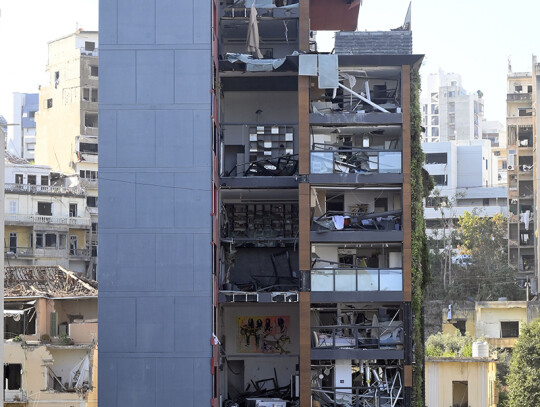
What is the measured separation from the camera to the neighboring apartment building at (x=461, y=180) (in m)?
110

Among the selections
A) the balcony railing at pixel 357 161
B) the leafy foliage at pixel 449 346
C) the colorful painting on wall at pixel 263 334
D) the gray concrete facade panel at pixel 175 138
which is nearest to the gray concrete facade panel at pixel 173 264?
the gray concrete facade panel at pixel 175 138

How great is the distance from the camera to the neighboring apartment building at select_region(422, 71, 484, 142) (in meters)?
147

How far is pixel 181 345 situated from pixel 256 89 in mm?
12243

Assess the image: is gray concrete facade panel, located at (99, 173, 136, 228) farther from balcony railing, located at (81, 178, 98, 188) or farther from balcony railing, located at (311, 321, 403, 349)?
balcony railing, located at (81, 178, 98, 188)

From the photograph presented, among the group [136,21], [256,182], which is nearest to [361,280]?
[256,182]

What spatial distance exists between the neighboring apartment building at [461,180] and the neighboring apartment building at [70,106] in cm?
3249

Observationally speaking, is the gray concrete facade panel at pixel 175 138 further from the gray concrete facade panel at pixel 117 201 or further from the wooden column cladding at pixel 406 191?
the wooden column cladding at pixel 406 191

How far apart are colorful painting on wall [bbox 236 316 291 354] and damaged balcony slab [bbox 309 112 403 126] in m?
8.33

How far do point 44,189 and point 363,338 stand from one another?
41.2 meters

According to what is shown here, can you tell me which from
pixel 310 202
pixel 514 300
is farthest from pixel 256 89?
pixel 514 300

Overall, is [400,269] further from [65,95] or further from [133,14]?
[65,95]

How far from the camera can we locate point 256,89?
160 ft

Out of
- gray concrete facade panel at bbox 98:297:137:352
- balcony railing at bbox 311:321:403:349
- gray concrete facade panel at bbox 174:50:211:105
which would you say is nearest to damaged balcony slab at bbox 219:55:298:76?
gray concrete facade panel at bbox 174:50:211:105

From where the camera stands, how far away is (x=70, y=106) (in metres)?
91.2
